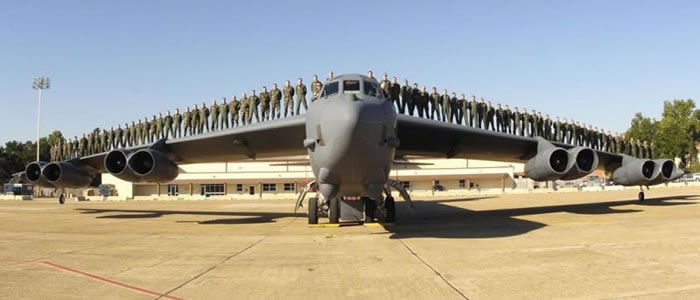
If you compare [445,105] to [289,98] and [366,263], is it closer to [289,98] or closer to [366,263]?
[289,98]

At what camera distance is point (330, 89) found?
1091cm

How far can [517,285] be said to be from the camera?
5629 millimetres

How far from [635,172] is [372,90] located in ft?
40.7

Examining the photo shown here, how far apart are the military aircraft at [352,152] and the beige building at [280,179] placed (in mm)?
38897

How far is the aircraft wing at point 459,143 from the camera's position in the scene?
14.8 m

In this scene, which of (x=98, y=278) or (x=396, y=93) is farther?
(x=396, y=93)

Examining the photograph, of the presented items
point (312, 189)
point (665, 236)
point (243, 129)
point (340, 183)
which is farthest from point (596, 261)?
point (243, 129)

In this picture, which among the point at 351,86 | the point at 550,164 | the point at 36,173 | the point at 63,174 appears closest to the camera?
the point at 351,86

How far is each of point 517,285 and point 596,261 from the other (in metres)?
2.16

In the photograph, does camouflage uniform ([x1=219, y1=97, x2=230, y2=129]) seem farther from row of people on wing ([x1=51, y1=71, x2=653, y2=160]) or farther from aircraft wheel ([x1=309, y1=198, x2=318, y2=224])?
aircraft wheel ([x1=309, y1=198, x2=318, y2=224])

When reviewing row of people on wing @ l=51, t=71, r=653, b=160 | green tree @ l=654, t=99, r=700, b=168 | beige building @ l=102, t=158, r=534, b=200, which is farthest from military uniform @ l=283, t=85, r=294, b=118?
green tree @ l=654, t=99, r=700, b=168

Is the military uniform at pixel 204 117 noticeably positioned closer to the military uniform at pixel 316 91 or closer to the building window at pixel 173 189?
the military uniform at pixel 316 91

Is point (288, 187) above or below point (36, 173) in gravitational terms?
below

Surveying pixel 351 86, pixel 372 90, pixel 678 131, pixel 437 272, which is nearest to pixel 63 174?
pixel 351 86
